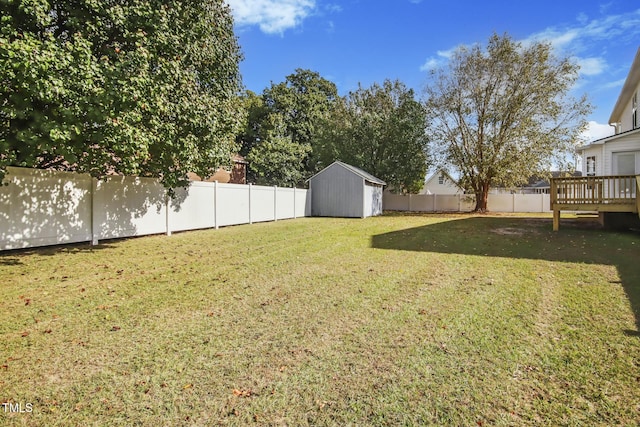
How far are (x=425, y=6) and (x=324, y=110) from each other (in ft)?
83.3

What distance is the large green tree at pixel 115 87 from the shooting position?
235 inches

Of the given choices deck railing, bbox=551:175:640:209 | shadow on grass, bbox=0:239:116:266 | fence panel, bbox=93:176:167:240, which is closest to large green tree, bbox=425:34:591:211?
deck railing, bbox=551:175:640:209

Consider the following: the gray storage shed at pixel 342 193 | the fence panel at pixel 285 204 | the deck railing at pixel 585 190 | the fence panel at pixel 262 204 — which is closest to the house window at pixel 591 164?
the deck railing at pixel 585 190

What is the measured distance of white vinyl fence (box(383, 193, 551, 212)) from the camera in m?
24.7

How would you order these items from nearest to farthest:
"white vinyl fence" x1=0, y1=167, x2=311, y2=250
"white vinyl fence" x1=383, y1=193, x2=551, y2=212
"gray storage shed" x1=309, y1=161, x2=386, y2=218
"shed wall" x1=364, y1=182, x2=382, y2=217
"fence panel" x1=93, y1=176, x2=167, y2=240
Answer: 1. "white vinyl fence" x1=0, y1=167, x2=311, y2=250
2. "fence panel" x1=93, y1=176, x2=167, y2=240
3. "gray storage shed" x1=309, y1=161, x2=386, y2=218
4. "shed wall" x1=364, y1=182, x2=382, y2=217
5. "white vinyl fence" x1=383, y1=193, x2=551, y2=212

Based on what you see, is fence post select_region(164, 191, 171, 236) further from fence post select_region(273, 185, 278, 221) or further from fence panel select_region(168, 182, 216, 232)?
fence post select_region(273, 185, 278, 221)

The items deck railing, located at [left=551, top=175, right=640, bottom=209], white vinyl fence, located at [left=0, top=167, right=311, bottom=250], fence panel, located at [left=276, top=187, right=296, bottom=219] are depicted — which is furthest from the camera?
fence panel, located at [left=276, top=187, right=296, bottom=219]

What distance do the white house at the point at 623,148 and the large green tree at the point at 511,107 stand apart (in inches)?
224

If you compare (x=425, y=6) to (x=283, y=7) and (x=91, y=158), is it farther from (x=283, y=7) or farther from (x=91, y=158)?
(x=91, y=158)

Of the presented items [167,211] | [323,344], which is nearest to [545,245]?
[323,344]

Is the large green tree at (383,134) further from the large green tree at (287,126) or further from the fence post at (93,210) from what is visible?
the fence post at (93,210)

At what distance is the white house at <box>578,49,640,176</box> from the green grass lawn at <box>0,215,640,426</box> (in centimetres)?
942

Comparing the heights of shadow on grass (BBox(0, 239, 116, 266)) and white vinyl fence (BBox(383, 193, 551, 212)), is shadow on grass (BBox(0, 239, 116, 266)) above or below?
below

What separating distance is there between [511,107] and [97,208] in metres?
23.3
